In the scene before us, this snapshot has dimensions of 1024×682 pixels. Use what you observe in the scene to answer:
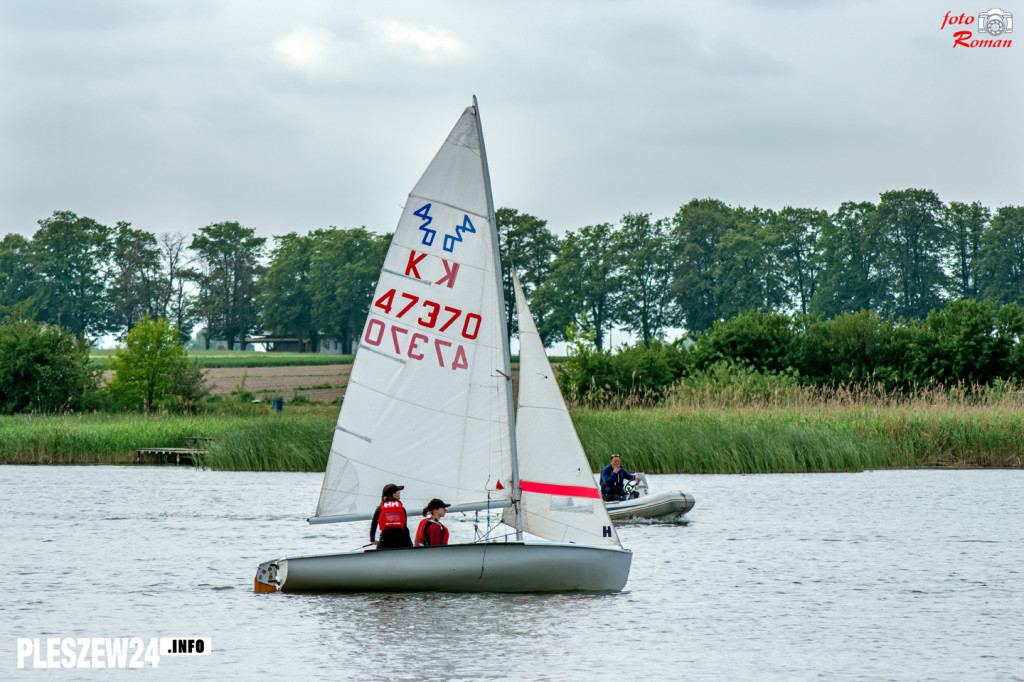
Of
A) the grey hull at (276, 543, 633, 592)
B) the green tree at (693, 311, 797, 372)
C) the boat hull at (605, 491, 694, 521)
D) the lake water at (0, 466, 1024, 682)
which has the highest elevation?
Result: the green tree at (693, 311, 797, 372)

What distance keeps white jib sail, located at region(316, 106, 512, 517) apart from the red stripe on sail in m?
0.43

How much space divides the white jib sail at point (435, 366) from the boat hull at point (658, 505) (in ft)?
30.2

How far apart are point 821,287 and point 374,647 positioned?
302 ft

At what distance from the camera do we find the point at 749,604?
698 inches

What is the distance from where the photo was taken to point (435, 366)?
55.0 ft

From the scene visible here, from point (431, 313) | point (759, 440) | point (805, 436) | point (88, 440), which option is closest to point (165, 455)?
point (88, 440)

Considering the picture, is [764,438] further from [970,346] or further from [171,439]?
[970,346]

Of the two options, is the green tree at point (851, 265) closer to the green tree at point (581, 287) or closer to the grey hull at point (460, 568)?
the green tree at point (581, 287)

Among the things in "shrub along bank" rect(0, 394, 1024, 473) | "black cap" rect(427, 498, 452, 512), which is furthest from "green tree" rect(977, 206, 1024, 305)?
"black cap" rect(427, 498, 452, 512)

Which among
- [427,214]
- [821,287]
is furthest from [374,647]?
[821,287]

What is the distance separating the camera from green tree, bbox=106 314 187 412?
206ft

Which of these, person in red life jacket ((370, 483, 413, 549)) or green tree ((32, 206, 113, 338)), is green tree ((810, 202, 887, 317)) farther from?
person in red life jacket ((370, 483, 413, 549))

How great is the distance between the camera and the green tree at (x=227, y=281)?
123188 mm

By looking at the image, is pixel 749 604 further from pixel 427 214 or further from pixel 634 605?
pixel 427 214
